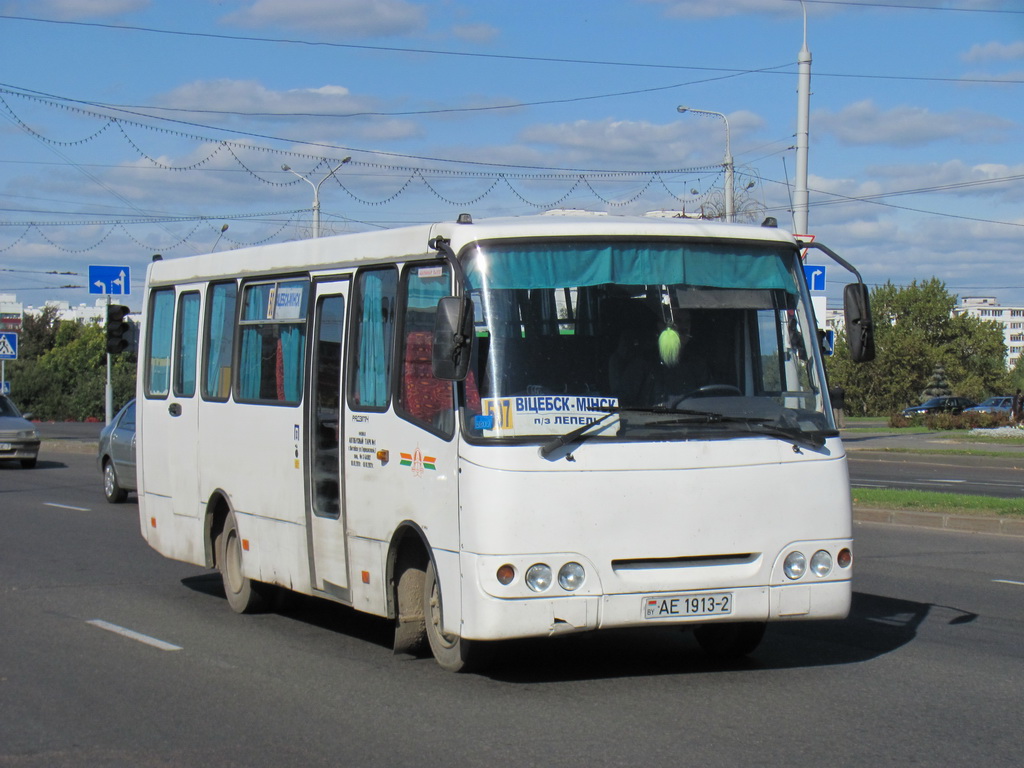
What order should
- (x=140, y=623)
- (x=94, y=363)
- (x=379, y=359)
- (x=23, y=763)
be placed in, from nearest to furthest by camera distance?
(x=23, y=763), (x=379, y=359), (x=140, y=623), (x=94, y=363)

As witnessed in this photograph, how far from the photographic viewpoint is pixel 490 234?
7.37 meters

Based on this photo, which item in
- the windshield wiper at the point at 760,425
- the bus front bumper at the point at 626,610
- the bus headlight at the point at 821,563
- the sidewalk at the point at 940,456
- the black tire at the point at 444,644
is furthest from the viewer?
the sidewalk at the point at 940,456

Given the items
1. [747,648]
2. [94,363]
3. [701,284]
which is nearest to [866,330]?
[701,284]

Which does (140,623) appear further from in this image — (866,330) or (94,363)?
(94,363)

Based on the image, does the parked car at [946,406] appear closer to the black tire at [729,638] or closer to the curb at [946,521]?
the curb at [946,521]

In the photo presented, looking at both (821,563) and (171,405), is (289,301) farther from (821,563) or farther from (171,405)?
(821,563)

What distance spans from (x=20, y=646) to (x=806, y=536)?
16.6 ft

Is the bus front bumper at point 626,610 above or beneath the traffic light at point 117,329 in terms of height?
beneath

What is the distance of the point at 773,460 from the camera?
734 centimetres

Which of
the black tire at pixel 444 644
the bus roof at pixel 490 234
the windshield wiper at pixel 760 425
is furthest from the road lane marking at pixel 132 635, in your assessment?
the windshield wiper at pixel 760 425

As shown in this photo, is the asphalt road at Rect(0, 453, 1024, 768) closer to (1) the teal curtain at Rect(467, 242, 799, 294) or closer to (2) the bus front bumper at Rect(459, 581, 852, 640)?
(2) the bus front bumper at Rect(459, 581, 852, 640)

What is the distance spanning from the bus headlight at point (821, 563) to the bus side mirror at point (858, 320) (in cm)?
120

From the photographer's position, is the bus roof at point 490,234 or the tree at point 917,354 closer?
the bus roof at point 490,234

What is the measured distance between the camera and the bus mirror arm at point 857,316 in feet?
25.9
